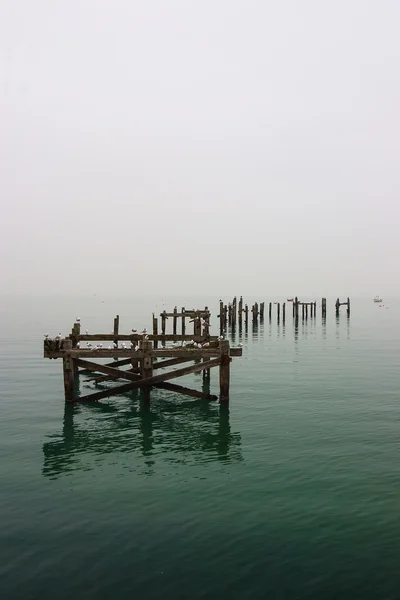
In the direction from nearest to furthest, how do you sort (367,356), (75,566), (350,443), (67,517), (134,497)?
(75,566) < (67,517) < (134,497) < (350,443) < (367,356)

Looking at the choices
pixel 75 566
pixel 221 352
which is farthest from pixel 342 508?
pixel 221 352

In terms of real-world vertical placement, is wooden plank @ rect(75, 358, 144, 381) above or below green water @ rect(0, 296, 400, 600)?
above

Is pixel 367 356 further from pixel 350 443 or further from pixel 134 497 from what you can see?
pixel 134 497

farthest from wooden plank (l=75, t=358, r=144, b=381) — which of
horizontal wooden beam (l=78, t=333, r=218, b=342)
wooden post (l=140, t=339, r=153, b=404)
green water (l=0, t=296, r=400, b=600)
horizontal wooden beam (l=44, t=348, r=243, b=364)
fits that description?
horizontal wooden beam (l=78, t=333, r=218, b=342)

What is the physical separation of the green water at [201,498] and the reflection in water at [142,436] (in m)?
0.06

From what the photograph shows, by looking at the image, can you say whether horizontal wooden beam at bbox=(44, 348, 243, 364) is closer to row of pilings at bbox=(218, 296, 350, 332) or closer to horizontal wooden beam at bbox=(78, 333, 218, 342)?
horizontal wooden beam at bbox=(78, 333, 218, 342)

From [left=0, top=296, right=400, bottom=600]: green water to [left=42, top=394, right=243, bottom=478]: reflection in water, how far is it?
0.21ft

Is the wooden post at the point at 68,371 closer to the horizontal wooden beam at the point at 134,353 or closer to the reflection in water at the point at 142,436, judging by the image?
the horizontal wooden beam at the point at 134,353

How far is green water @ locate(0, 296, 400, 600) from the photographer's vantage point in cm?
809

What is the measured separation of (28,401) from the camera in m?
21.8

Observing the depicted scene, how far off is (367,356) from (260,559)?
103ft

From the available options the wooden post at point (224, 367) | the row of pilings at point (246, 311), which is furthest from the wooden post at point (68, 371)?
→ the row of pilings at point (246, 311)

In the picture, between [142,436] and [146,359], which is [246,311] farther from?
[142,436]

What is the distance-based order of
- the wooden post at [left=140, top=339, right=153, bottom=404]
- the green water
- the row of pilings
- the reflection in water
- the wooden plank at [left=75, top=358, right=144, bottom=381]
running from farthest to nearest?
the row of pilings
the wooden plank at [left=75, top=358, right=144, bottom=381]
the wooden post at [left=140, top=339, right=153, bottom=404]
the reflection in water
the green water
